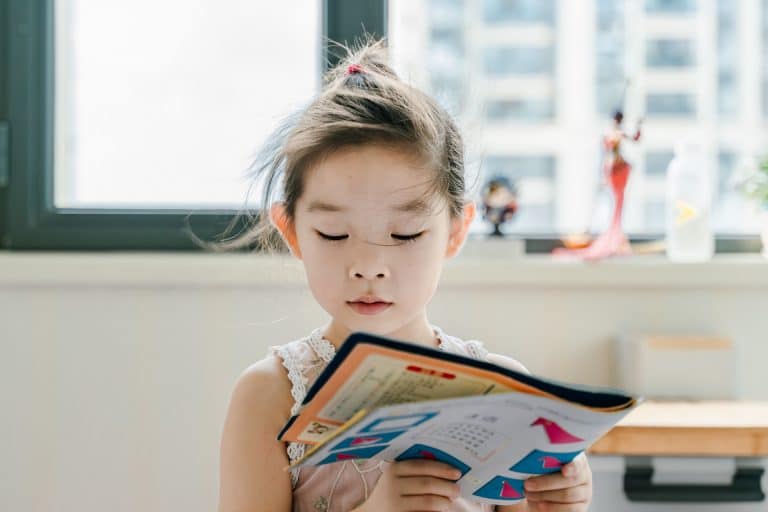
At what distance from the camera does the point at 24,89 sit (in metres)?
1.81

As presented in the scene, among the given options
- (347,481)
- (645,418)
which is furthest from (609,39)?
(347,481)

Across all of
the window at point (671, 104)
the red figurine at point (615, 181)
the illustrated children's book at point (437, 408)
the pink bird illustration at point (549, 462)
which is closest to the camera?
the illustrated children's book at point (437, 408)

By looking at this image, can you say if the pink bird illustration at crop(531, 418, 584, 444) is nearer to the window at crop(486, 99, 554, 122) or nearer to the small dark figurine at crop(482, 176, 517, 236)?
the small dark figurine at crop(482, 176, 517, 236)

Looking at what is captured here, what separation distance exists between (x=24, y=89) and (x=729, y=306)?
1.44m

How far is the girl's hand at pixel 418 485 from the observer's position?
2.72ft

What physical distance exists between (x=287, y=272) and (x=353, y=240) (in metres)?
0.75

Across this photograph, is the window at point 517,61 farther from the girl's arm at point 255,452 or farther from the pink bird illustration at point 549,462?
the pink bird illustration at point 549,462

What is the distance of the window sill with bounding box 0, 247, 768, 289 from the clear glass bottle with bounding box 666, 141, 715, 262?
53 millimetres

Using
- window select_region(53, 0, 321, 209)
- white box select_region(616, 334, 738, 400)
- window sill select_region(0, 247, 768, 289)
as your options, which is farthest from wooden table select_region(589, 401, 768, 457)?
window select_region(53, 0, 321, 209)

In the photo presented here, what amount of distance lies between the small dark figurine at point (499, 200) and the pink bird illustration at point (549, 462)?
979mm

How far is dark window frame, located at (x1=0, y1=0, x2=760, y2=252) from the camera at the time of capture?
71.3 inches

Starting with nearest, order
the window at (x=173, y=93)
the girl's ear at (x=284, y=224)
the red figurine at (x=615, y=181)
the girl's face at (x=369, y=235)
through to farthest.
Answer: the girl's face at (x=369, y=235) < the girl's ear at (x=284, y=224) < the red figurine at (x=615, y=181) < the window at (x=173, y=93)

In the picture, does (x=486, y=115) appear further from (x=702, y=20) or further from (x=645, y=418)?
(x=645, y=418)

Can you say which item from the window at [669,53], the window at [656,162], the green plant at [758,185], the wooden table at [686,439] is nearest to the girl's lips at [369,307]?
the wooden table at [686,439]
